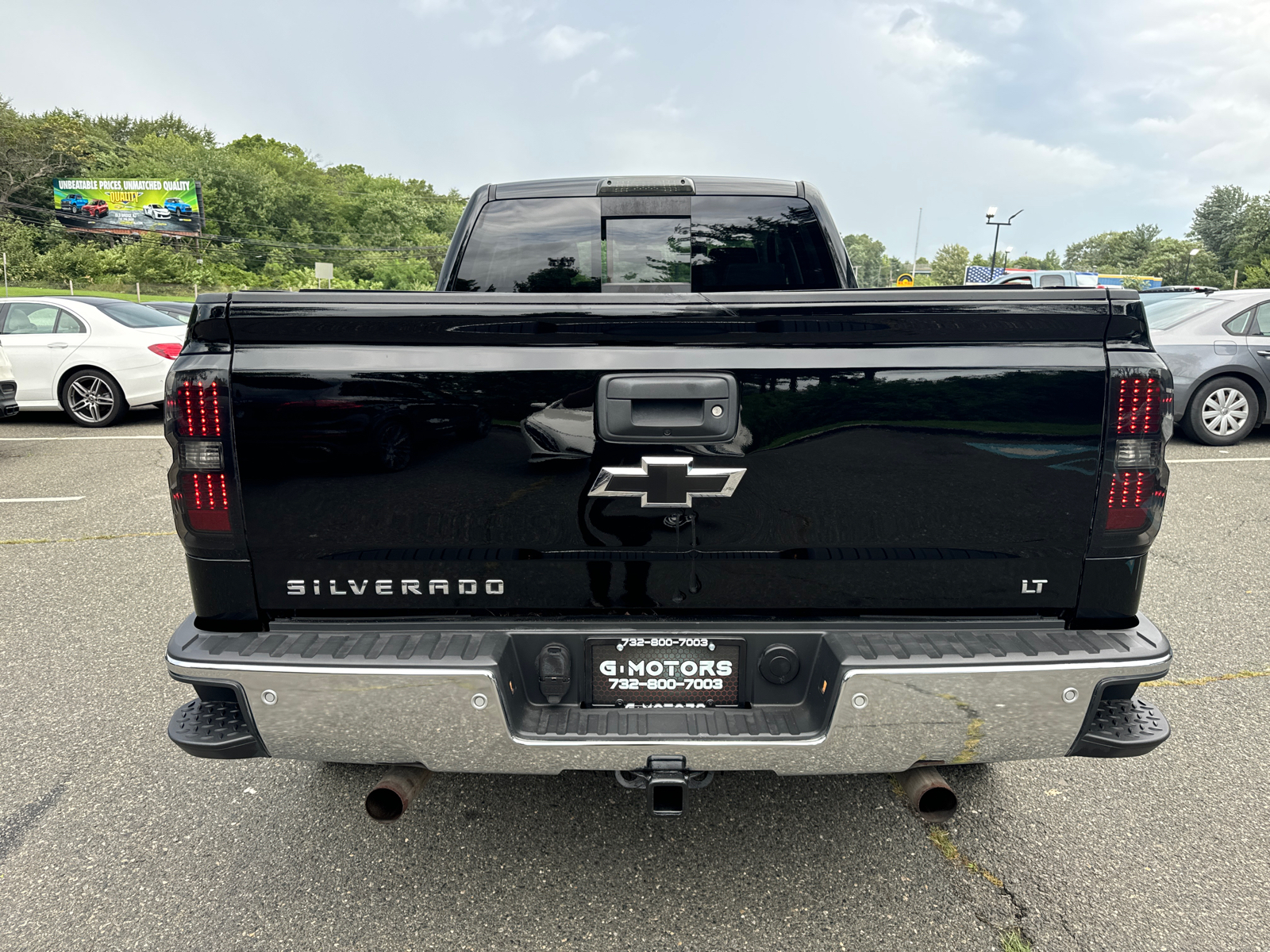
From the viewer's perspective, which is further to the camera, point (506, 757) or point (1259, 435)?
point (1259, 435)

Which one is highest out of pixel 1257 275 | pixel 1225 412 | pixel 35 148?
pixel 35 148

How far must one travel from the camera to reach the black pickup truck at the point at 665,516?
6.25 feet

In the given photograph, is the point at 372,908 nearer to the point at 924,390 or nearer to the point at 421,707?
the point at 421,707

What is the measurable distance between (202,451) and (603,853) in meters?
1.68

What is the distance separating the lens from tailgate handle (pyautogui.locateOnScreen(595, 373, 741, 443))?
6.27ft

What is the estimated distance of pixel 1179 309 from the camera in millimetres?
9211

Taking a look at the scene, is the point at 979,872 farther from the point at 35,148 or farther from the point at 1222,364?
the point at 35,148

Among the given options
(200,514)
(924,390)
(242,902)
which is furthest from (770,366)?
(242,902)

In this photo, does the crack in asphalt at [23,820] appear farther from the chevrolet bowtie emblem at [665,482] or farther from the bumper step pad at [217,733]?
the chevrolet bowtie emblem at [665,482]

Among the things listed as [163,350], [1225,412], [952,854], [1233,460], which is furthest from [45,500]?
[1225,412]

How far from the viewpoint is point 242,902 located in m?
2.31

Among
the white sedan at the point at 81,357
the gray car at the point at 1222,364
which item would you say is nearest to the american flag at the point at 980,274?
the gray car at the point at 1222,364

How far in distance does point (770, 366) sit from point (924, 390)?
1.25ft

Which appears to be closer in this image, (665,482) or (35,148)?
(665,482)
